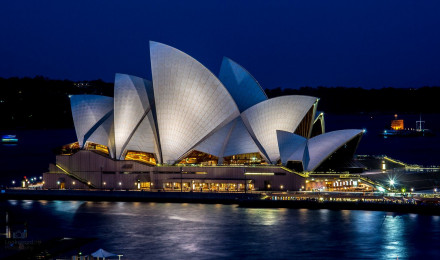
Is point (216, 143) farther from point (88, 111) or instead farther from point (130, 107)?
point (88, 111)

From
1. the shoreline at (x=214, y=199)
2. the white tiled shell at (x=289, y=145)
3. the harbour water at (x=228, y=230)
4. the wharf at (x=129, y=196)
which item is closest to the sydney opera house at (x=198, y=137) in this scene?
the white tiled shell at (x=289, y=145)

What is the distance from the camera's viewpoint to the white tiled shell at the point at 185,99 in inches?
2149

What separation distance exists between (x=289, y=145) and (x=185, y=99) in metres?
8.96

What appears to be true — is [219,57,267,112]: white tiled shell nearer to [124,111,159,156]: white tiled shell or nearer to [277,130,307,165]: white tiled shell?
[277,130,307,165]: white tiled shell

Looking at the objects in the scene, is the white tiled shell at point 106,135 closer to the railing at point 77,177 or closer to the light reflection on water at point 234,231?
the railing at point 77,177

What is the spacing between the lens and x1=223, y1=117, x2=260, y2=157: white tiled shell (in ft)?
183

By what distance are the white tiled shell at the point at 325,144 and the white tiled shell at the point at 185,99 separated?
21.9 feet

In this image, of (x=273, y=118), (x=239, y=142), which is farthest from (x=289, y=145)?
(x=239, y=142)

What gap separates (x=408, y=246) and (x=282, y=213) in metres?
12.7

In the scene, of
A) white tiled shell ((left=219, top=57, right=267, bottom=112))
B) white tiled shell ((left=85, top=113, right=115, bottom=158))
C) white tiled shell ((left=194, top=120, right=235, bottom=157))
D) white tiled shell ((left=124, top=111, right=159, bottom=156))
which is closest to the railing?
white tiled shell ((left=85, top=113, right=115, bottom=158))

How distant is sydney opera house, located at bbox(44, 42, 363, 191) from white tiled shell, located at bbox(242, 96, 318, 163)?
0.26 feet

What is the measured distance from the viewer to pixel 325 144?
180 ft

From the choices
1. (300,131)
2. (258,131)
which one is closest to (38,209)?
(258,131)

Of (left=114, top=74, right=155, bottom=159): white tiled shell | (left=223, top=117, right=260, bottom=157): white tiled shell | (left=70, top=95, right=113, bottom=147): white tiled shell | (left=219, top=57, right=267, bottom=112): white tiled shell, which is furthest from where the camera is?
(left=70, top=95, right=113, bottom=147): white tiled shell
